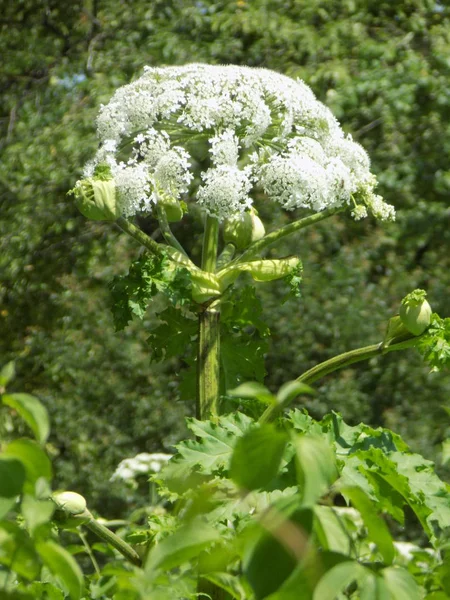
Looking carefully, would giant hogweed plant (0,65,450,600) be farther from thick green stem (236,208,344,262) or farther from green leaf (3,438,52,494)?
green leaf (3,438,52,494)

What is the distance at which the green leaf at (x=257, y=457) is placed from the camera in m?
0.41

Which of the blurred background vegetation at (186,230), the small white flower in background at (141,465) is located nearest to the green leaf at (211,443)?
the small white flower in background at (141,465)

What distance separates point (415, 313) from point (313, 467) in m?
0.87

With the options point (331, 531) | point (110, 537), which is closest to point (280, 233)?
point (110, 537)

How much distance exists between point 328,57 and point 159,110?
4.12m

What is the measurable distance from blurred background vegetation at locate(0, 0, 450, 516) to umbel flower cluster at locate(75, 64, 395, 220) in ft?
11.5

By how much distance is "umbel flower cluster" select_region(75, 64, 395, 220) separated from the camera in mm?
1315

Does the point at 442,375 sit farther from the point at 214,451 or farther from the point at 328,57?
the point at 214,451

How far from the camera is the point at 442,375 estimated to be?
518 cm

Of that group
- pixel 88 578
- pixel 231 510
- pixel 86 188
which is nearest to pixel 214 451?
pixel 231 510

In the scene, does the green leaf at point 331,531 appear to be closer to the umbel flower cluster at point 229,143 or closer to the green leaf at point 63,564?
the green leaf at point 63,564

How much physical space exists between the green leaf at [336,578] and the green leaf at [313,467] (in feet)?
0.10

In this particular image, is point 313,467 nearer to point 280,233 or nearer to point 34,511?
point 34,511

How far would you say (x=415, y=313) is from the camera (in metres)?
1.23
